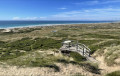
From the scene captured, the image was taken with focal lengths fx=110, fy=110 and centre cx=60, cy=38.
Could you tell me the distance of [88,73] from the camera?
10.2m

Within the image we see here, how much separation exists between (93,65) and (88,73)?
6.58ft

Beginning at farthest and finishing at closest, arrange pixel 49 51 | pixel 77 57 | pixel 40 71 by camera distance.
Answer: pixel 49 51 < pixel 77 57 < pixel 40 71

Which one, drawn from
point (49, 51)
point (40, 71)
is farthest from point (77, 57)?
point (49, 51)

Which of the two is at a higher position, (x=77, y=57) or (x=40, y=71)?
(x=40, y=71)

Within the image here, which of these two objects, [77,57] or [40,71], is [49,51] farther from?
[40,71]

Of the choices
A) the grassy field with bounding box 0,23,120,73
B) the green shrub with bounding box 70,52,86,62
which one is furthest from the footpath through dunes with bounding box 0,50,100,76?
the green shrub with bounding box 70,52,86,62

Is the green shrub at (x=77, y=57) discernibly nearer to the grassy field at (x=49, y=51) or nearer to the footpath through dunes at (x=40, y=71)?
the grassy field at (x=49, y=51)

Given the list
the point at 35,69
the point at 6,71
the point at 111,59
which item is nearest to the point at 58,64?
the point at 35,69

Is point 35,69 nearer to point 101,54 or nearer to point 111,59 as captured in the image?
point 111,59

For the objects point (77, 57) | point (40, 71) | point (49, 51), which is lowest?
point (49, 51)

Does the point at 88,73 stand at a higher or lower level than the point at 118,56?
lower

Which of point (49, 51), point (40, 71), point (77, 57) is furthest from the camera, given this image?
point (49, 51)

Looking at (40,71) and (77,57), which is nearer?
(40,71)

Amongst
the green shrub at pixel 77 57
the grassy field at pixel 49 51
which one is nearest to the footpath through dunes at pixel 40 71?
the grassy field at pixel 49 51
